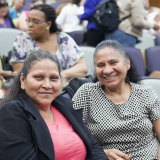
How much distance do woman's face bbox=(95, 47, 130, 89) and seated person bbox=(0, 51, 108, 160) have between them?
33cm

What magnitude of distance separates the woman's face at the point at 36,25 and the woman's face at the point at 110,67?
2.87ft

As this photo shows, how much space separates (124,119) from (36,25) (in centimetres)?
125

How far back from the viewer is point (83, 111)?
64.9 inches

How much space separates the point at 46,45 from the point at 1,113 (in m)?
1.31

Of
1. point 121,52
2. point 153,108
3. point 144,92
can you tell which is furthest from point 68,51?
point 153,108

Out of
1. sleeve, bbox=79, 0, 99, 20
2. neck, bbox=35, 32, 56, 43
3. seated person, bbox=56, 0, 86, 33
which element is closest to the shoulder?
neck, bbox=35, 32, 56, 43

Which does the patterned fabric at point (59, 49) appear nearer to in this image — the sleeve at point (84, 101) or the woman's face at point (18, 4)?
the sleeve at point (84, 101)

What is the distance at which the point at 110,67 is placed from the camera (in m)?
1.65

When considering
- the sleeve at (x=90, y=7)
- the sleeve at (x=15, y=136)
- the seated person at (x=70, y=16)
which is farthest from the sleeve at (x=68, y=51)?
the seated person at (x=70, y=16)

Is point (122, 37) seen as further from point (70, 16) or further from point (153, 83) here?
point (70, 16)

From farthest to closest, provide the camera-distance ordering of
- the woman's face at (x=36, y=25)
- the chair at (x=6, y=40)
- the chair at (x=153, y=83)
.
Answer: the chair at (x=6, y=40) < the woman's face at (x=36, y=25) < the chair at (x=153, y=83)

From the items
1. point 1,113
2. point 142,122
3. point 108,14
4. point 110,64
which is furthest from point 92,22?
point 1,113

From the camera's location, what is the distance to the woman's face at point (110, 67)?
165 cm

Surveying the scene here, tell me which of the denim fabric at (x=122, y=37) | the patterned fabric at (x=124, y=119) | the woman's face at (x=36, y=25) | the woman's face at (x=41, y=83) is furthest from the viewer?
the denim fabric at (x=122, y=37)
